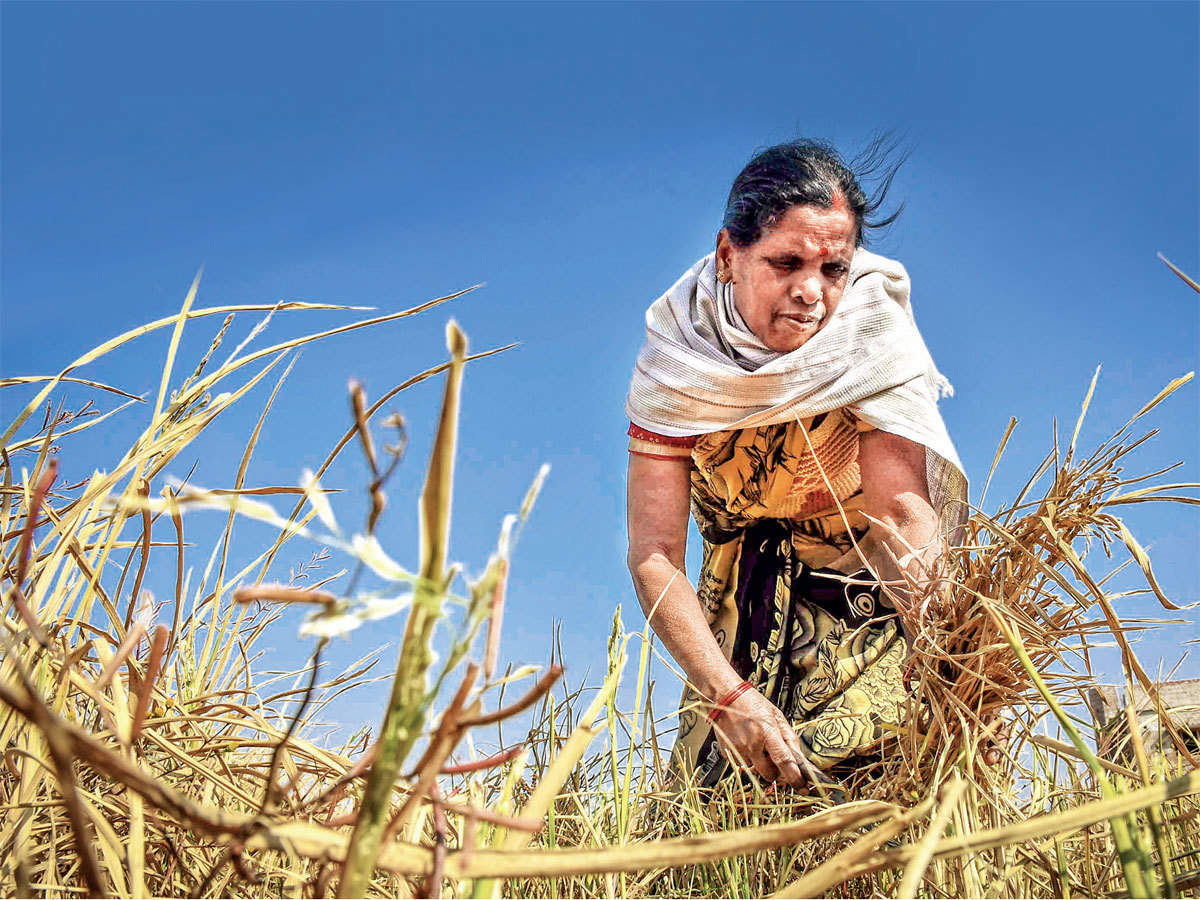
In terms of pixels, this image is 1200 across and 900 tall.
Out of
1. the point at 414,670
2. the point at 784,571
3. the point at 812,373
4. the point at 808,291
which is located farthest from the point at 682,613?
the point at 414,670

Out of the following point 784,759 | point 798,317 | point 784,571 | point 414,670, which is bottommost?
point 414,670

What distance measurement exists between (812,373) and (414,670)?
1296 millimetres

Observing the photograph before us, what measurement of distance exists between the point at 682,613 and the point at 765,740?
0.94ft

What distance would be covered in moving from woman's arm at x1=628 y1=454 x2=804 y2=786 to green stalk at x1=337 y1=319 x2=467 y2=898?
35.9 inches

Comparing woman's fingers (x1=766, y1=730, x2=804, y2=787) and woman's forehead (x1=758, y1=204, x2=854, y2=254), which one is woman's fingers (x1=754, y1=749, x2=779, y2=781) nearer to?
woman's fingers (x1=766, y1=730, x2=804, y2=787)

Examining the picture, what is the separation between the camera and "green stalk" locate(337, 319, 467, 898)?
0.64ft

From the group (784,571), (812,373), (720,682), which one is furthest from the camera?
(784,571)

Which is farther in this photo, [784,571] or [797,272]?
[784,571]

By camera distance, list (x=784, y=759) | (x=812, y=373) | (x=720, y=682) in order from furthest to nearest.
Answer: (x=812, y=373) → (x=720, y=682) → (x=784, y=759)

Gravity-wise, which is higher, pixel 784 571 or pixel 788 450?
pixel 788 450

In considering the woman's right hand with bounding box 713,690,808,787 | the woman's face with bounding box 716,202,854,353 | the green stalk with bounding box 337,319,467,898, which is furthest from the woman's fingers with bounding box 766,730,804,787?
the green stalk with bounding box 337,319,467,898

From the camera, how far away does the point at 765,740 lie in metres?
1.18

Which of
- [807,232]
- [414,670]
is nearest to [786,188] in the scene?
[807,232]

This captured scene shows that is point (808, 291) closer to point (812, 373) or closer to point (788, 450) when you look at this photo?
point (812, 373)
